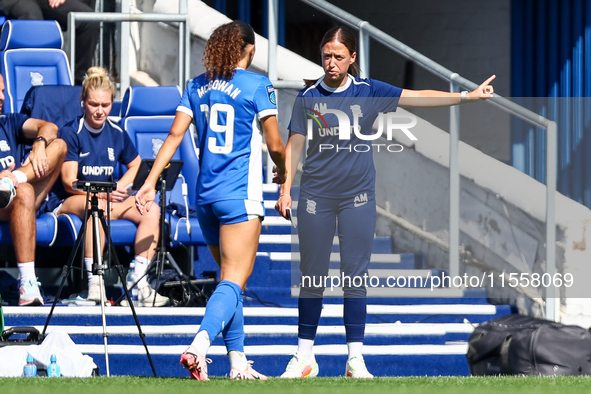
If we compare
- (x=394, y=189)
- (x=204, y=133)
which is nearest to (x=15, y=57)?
(x=394, y=189)

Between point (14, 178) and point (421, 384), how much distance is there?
9.78ft

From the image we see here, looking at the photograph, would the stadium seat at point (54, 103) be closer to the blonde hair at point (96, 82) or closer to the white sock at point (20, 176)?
the blonde hair at point (96, 82)

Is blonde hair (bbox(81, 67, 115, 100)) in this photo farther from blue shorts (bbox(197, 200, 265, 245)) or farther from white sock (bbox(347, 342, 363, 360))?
white sock (bbox(347, 342, 363, 360))

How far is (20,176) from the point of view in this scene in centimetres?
537

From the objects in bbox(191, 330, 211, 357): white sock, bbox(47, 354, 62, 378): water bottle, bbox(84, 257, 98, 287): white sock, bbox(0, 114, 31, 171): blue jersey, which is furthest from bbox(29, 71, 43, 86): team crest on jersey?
bbox(191, 330, 211, 357): white sock

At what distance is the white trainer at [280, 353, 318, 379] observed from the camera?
3.86 m

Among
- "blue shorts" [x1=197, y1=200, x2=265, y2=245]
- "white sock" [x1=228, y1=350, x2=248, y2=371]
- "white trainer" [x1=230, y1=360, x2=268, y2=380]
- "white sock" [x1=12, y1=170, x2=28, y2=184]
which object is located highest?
"white sock" [x1=12, y1=170, x2=28, y2=184]

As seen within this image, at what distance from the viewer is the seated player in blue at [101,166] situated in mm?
5422

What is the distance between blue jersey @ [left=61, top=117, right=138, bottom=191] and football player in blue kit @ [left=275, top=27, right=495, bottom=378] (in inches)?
84.0

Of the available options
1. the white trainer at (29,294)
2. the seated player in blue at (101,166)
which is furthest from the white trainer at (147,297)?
the white trainer at (29,294)

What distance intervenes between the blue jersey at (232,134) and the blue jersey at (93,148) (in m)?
2.27

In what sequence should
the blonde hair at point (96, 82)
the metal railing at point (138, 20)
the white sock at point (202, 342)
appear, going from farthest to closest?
the metal railing at point (138, 20) → the blonde hair at point (96, 82) → the white sock at point (202, 342)

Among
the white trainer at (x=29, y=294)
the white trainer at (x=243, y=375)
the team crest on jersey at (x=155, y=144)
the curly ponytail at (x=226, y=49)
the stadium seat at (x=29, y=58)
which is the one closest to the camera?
the white trainer at (x=243, y=375)

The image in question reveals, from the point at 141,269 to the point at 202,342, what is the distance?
224 cm
